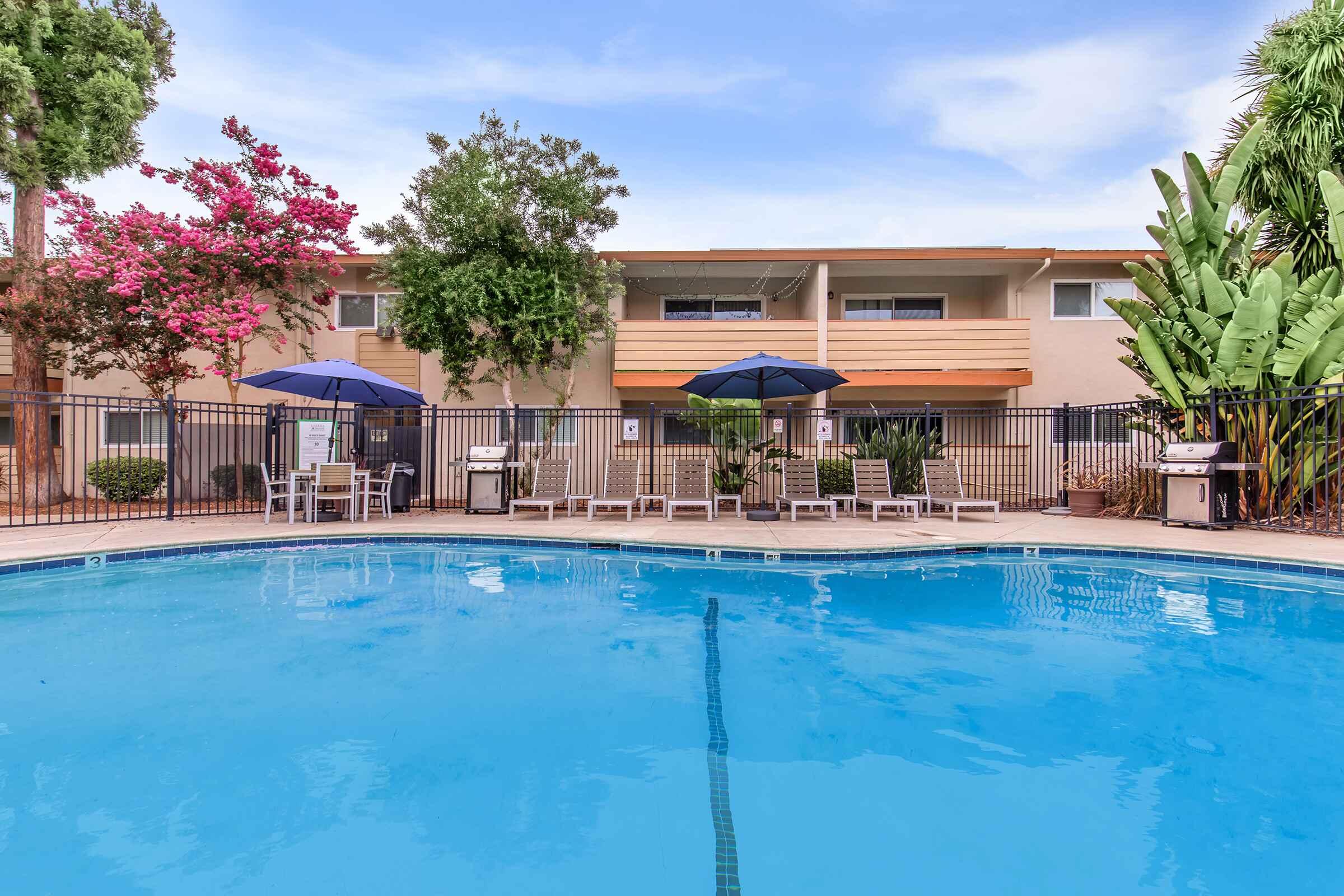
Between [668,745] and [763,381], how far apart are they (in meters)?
8.29

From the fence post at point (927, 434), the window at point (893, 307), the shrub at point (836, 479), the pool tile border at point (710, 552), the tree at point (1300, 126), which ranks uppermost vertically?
the tree at point (1300, 126)

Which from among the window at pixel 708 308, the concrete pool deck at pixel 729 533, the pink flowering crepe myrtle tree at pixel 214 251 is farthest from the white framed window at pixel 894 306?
the pink flowering crepe myrtle tree at pixel 214 251

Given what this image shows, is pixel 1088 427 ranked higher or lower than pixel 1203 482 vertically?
higher

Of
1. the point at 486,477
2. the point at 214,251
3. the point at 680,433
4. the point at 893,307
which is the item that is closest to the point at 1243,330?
the point at 893,307

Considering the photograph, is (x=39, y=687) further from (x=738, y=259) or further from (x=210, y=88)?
(x=210, y=88)

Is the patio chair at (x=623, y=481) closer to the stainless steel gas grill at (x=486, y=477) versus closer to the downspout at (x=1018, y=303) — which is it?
the stainless steel gas grill at (x=486, y=477)

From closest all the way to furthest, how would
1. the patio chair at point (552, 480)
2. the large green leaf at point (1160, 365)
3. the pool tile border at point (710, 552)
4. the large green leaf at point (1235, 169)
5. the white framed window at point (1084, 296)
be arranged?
1. the pool tile border at point (710, 552)
2. the large green leaf at point (1235, 169)
3. the large green leaf at point (1160, 365)
4. the patio chair at point (552, 480)
5. the white framed window at point (1084, 296)

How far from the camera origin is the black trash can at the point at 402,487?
12305 millimetres

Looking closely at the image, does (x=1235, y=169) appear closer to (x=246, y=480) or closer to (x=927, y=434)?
(x=927, y=434)

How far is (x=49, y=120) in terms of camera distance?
1291 centimetres

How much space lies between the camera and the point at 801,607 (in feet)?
19.6

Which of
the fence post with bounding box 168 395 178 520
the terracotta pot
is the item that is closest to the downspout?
the terracotta pot

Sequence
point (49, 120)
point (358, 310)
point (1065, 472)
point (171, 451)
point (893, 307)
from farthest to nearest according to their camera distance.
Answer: point (893, 307) < point (358, 310) < point (1065, 472) < point (49, 120) < point (171, 451)

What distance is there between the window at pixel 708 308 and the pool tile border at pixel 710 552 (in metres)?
9.66
